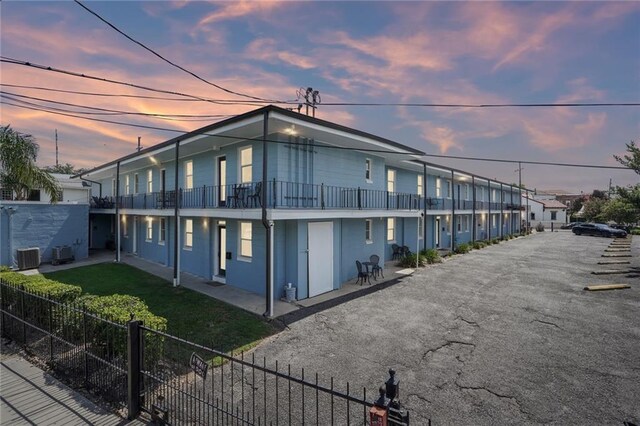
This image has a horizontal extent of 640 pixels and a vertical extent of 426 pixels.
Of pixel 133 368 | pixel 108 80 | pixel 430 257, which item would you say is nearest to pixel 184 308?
pixel 133 368

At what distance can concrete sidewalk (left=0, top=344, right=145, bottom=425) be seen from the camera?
487cm

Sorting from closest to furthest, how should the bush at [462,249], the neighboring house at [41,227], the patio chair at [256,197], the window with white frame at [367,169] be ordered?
the patio chair at [256,197] → the window with white frame at [367,169] → the neighboring house at [41,227] → the bush at [462,249]

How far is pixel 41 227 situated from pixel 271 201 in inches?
644

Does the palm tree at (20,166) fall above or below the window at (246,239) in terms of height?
above

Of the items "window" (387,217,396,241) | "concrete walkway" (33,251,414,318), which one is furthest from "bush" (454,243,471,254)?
"concrete walkway" (33,251,414,318)

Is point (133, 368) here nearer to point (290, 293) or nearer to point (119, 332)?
point (119, 332)

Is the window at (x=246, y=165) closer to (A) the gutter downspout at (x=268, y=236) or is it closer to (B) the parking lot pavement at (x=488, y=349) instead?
(A) the gutter downspout at (x=268, y=236)

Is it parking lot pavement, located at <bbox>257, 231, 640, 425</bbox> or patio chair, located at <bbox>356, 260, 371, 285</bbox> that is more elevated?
patio chair, located at <bbox>356, 260, 371, 285</bbox>

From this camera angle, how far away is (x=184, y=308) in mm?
10445

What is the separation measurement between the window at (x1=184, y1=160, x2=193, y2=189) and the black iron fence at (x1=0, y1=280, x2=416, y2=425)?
32.0 ft

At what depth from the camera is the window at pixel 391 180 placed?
810 inches

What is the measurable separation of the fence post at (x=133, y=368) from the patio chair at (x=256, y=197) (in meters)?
6.56

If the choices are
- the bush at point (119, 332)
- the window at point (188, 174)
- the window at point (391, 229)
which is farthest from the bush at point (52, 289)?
the window at point (391, 229)

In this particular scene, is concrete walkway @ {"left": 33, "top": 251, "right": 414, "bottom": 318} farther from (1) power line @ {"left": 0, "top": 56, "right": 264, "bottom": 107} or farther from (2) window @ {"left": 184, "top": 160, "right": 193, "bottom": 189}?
(1) power line @ {"left": 0, "top": 56, "right": 264, "bottom": 107}
